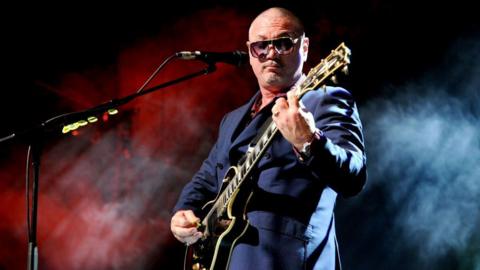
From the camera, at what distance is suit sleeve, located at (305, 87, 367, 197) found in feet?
Answer: 6.39

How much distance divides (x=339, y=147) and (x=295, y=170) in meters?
0.31

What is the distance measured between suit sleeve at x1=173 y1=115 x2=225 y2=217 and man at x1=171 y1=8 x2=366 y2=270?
0.82 feet

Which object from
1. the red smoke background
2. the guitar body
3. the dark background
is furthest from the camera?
the red smoke background

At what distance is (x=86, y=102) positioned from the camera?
5148 millimetres

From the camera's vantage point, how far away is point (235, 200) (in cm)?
242

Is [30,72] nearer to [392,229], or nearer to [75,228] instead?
[75,228]

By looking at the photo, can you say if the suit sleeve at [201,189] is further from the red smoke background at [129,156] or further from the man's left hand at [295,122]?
the red smoke background at [129,156]

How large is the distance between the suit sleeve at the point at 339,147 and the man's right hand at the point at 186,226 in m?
0.87

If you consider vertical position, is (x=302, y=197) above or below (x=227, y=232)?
above

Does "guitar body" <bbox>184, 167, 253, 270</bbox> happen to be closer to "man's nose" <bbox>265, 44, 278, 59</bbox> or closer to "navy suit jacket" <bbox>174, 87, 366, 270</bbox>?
"navy suit jacket" <bbox>174, 87, 366, 270</bbox>

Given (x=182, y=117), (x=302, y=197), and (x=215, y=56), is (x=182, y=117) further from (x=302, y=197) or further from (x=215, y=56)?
(x=302, y=197)

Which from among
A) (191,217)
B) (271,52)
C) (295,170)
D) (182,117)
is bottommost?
(191,217)

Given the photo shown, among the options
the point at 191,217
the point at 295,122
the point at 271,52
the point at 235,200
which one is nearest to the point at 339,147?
the point at 295,122

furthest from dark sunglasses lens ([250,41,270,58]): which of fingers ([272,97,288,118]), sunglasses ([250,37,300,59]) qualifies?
fingers ([272,97,288,118])
